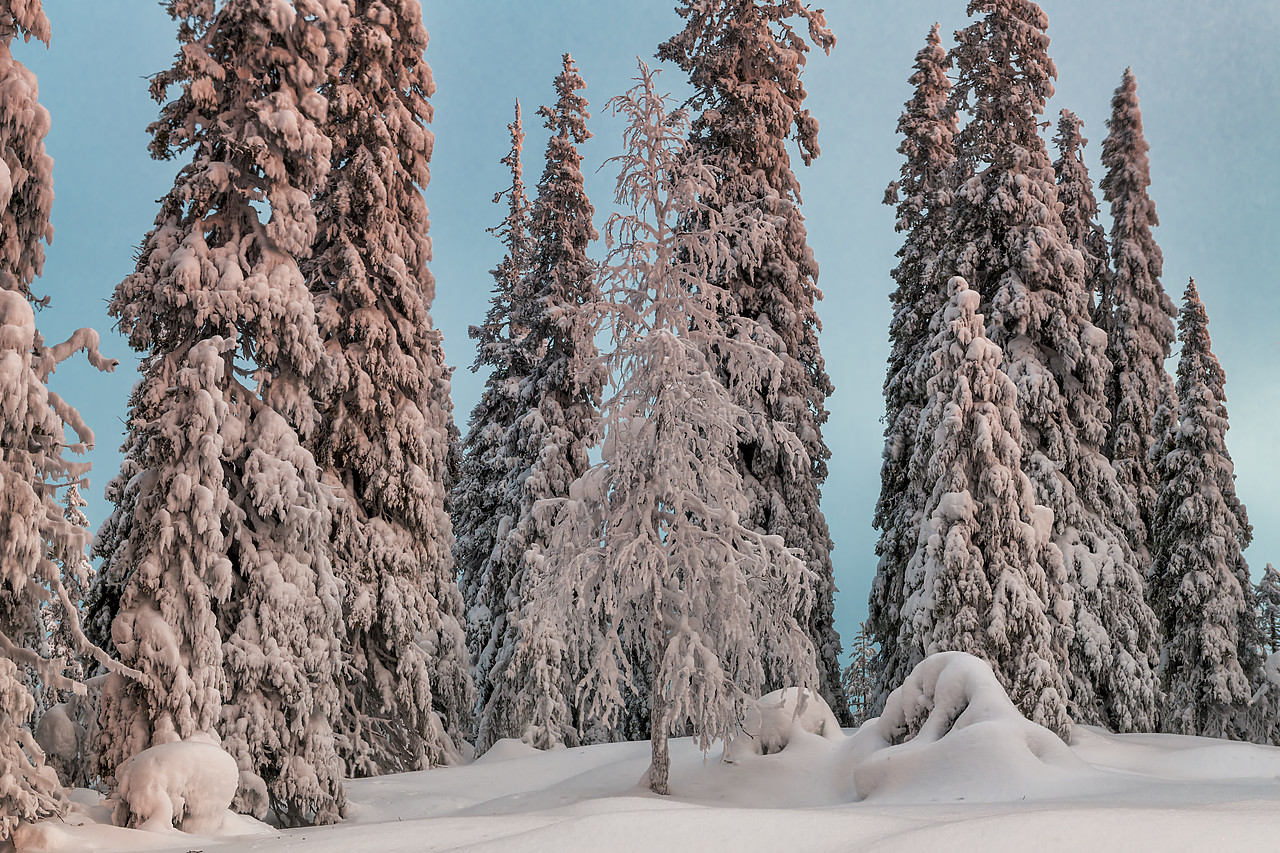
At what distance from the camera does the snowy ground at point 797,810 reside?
644 cm

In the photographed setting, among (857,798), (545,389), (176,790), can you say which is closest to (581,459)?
(545,389)

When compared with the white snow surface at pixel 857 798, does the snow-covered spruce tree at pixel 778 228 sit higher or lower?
higher

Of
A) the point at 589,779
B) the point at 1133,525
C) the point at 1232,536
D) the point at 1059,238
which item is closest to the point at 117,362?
the point at 589,779

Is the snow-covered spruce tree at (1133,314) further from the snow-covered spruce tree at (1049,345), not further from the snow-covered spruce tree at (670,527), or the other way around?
the snow-covered spruce tree at (670,527)

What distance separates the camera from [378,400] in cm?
1692

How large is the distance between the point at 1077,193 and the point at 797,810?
75.9 ft

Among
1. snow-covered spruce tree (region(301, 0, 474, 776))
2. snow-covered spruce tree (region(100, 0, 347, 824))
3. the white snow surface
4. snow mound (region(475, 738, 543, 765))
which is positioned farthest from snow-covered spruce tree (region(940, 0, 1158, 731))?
snow-covered spruce tree (region(100, 0, 347, 824))

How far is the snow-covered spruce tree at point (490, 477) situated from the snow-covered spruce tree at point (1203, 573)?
16240mm

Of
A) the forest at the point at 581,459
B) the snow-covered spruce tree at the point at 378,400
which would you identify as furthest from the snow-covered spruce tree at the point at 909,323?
the snow-covered spruce tree at the point at 378,400

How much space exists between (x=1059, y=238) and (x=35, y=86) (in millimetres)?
18915

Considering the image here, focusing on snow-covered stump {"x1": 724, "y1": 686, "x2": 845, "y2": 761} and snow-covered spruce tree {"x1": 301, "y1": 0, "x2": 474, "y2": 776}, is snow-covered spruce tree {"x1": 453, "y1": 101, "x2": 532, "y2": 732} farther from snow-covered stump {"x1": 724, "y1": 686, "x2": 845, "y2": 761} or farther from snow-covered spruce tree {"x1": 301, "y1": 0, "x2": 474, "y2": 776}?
snow-covered stump {"x1": 724, "y1": 686, "x2": 845, "y2": 761}

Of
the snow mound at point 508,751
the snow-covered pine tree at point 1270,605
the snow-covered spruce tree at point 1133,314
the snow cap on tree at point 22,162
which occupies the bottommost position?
the snow mound at point 508,751

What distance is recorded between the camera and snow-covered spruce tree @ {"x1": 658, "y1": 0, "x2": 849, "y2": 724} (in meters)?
21.5

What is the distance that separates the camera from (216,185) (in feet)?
41.6
